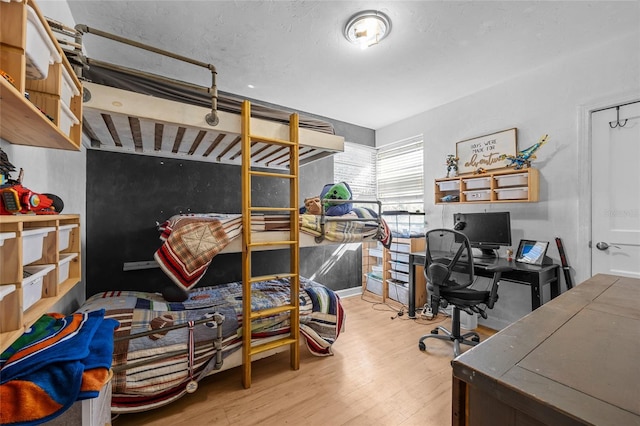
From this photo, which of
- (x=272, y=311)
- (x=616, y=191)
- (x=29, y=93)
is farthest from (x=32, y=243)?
(x=616, y=191)

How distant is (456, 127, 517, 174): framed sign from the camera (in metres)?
2.98

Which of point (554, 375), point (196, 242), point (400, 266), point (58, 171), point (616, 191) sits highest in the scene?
point (58, 171)

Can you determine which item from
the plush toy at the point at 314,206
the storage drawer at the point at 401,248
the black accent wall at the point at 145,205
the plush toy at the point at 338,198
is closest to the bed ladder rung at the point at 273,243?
the plush toy at the point at 314,206

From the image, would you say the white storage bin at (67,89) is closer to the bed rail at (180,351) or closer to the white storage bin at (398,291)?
the bed rail at (180,351)

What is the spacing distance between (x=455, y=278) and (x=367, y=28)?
228 cm

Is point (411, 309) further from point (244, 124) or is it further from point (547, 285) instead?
point (244, 124)

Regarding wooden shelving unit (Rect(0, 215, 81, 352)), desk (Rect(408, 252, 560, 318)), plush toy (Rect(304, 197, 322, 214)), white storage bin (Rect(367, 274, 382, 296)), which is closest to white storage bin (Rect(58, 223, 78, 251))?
wooden shelving unit (Rect(0, 215, 81, 352))

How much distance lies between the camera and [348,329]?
3023 mm

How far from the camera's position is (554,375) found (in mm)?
667

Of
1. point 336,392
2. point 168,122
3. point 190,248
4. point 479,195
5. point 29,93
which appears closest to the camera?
point 29,93

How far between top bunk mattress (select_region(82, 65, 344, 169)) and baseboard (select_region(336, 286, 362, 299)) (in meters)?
2.26

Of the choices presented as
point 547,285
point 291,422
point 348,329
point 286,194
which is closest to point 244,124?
point 286,194

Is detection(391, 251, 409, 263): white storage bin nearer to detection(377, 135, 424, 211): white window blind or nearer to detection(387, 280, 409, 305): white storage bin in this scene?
detection(387, 280, 409, 305): white storage bin

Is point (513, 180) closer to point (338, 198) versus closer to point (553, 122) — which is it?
point (553, 122)
